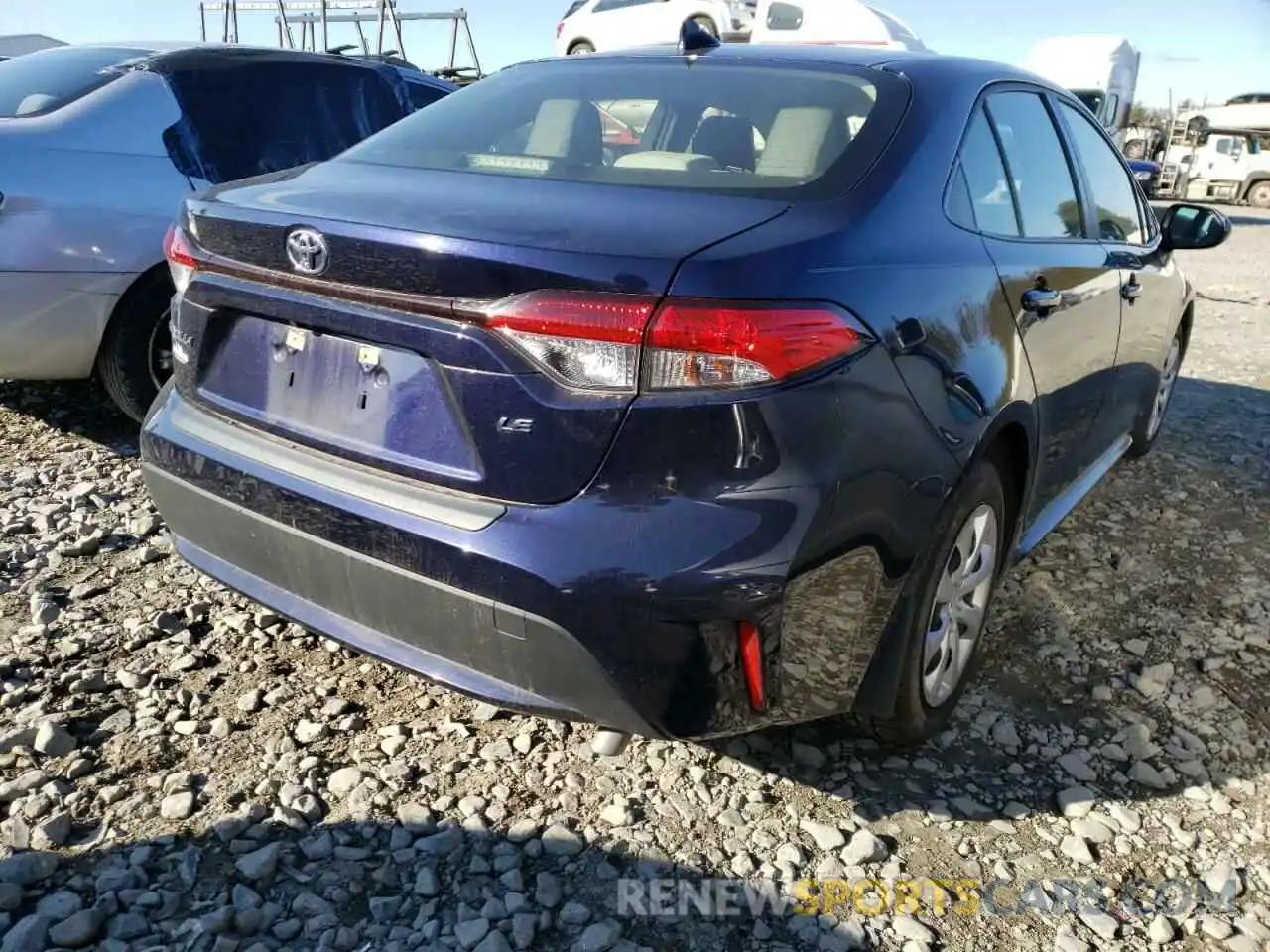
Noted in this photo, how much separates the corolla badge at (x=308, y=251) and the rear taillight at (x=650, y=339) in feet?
1.33

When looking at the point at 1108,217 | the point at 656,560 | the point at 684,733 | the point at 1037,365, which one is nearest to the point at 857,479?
the point at 656,560

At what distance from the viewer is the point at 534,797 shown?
2188mm

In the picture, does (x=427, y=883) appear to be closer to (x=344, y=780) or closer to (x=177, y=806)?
(x=344, y=780)

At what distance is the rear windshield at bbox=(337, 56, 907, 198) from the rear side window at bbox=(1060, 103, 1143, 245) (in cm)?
Answer: 123

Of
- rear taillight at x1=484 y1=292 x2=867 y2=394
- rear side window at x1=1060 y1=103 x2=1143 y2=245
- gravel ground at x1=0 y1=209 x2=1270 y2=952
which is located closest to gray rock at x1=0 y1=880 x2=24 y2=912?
gravel ground at x1=0 y1=209 x2=1270 y2=952

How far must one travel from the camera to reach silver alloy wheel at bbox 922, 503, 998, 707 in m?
→ 2.29

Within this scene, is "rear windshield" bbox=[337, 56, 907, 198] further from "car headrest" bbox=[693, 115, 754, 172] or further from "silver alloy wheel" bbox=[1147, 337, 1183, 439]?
"silver alloy wheel" bbox=[1147, 337, 1183, 439]

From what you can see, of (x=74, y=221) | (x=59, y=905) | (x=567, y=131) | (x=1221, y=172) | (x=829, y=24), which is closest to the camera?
(x=59, y=905)

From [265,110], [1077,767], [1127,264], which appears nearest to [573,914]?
[1077,767]

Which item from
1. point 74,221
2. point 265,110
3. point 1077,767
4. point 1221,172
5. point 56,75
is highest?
point 56,75

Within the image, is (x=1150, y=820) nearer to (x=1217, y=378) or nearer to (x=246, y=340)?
(x=246, y=340)

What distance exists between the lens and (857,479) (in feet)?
5.76

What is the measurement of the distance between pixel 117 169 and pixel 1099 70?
20.7 metres

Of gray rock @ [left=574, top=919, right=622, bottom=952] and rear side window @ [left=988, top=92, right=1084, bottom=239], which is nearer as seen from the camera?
gray rock @ [left=574, top=919, right=622, bottom=952]
